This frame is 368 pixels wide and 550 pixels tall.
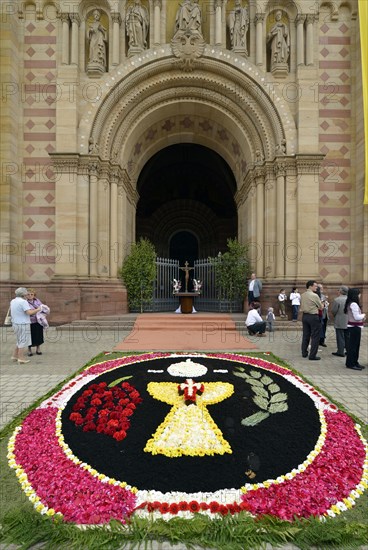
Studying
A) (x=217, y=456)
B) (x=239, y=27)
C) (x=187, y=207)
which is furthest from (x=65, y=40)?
(x=217, y=456)

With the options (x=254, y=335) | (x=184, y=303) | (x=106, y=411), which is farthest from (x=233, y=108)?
(x=106, y=411)

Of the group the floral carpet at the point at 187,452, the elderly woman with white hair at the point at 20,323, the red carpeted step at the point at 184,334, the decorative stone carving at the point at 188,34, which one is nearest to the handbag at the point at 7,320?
the red carpeted step at the point at 184,334

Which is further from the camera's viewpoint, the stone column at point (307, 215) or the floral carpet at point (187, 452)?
the stone column at point (307, 215)

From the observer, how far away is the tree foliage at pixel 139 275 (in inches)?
579

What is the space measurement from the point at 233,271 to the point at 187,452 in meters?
11.7

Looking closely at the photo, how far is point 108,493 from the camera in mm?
2869

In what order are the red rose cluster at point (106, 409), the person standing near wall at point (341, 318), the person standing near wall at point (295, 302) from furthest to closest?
1. the person standing near wall at point (295, 302)
2. the person standing near wall at point (341, 318)
3. the red rose cluster at point (106, 409)

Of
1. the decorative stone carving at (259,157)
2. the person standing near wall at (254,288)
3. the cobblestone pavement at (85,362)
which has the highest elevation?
the decorative stone carving at (259,157)

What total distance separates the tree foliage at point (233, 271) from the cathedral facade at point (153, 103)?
777mm

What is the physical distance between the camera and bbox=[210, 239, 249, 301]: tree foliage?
1476 cm

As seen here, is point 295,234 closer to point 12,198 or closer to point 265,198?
point 265,198

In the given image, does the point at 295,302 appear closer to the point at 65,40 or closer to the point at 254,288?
the point at 254,288

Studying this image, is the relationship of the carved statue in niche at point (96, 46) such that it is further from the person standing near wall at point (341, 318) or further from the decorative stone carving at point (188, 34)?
the person standing near wall at point (341, 318)

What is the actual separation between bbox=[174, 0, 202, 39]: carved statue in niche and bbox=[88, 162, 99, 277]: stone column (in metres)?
7.32
